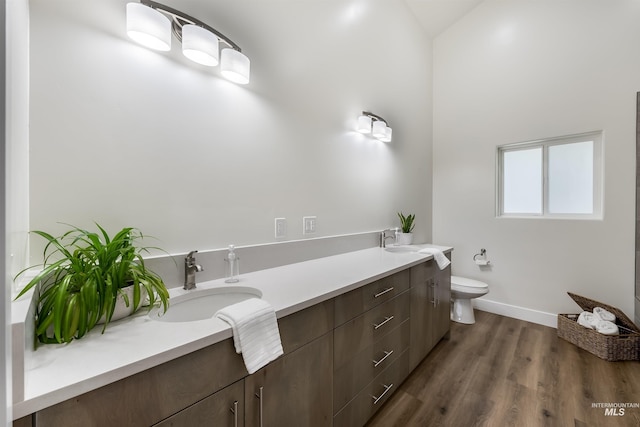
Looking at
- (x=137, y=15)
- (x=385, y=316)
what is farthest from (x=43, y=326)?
(x=385, y=316)

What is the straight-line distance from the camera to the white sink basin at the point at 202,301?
104 cm

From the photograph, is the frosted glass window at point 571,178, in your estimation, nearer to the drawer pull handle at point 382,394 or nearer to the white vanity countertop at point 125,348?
the drawer pull handle at point 382,394

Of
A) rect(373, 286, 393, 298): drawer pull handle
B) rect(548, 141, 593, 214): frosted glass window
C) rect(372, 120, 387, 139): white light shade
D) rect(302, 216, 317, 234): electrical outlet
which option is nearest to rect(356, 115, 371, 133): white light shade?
rect(372, 120, 387, 139): white light shade

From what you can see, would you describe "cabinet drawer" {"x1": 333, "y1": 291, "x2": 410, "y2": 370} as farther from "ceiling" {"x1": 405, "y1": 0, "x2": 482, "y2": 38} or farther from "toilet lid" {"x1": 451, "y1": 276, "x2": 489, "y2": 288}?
"ceiling" {"x1": 405, "y1": 0, "x2": 482, "y2": 38}

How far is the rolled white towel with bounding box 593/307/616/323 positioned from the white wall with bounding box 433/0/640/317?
20cm

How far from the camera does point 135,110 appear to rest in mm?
1050

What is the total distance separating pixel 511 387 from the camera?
5.58 ft

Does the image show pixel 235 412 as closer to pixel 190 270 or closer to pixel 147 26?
pixel 190 270

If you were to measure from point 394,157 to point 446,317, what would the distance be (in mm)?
1566

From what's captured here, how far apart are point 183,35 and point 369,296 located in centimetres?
147

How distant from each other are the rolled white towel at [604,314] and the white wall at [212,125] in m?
1.85

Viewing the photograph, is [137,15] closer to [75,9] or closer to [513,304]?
[75,9]

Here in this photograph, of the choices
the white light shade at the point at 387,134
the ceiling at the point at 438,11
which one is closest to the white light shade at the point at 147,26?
the white light shade at the point at 387,134

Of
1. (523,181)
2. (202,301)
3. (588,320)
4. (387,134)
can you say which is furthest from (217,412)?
(523,181)
